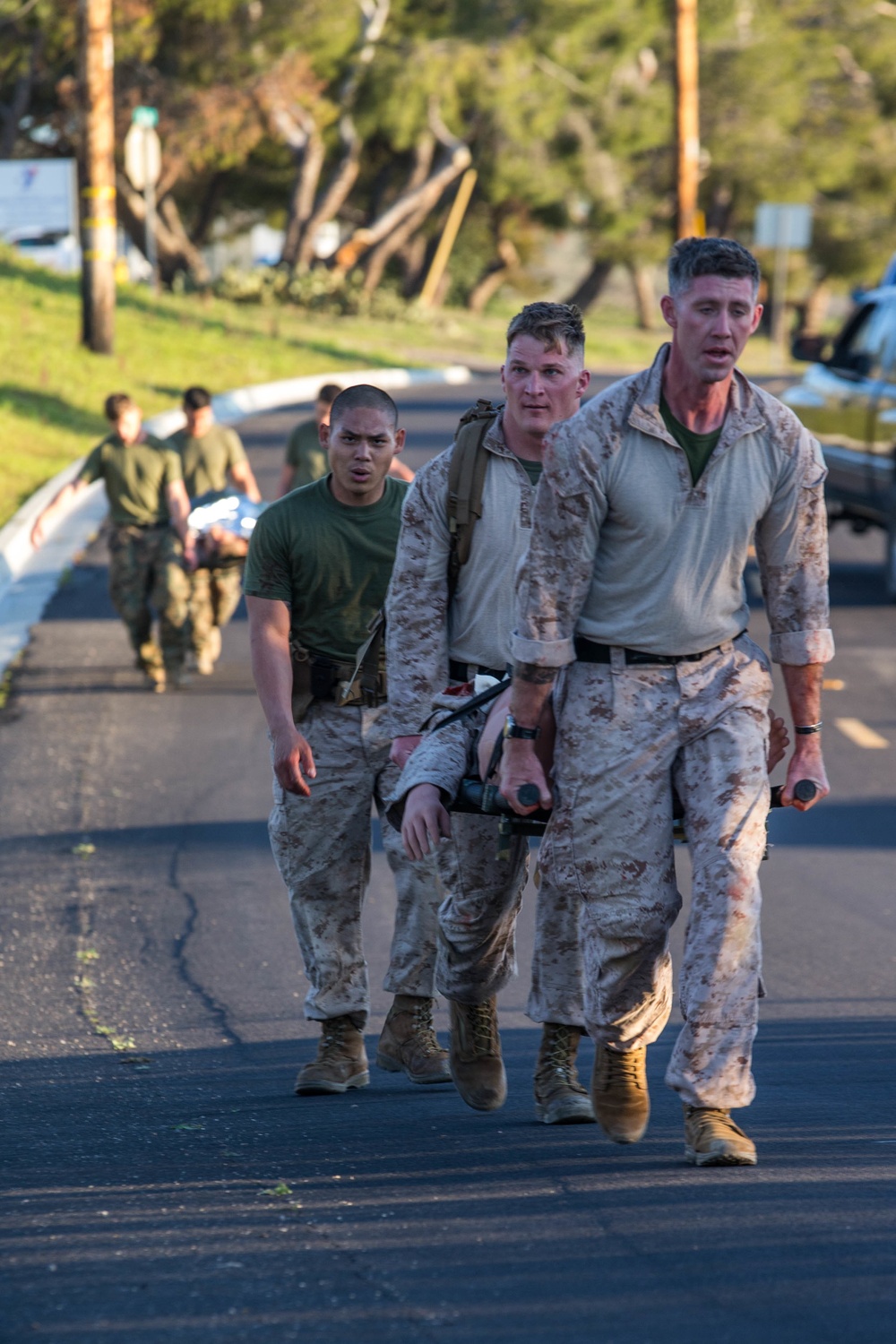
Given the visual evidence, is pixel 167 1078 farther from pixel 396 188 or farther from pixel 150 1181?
pixel 396 188

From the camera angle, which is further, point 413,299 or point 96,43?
point 413,299

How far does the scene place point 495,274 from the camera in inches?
2288

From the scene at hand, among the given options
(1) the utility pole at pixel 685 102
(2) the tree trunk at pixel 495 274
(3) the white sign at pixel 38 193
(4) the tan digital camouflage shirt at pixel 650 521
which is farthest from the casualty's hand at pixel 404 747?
(2) the tree trunk at pixel 495 274

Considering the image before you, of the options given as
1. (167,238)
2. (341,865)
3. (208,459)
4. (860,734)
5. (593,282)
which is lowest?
(593,282)

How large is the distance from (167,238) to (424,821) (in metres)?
43.2

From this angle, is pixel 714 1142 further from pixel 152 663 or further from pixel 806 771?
pixel 152 663

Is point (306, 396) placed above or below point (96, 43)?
below

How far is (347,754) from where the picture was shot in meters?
6.14

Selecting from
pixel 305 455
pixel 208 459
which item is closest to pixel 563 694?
pixel 305 455

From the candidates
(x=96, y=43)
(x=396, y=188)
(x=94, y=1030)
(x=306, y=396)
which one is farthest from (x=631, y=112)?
(x=94, y=1030)

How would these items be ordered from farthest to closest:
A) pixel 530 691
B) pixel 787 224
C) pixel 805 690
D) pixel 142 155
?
1. pixel 787 224
2. pixel 142 155
3. pixel 805 690
4. pixel 530 691

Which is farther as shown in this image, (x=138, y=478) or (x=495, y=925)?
(x=138, y=478)

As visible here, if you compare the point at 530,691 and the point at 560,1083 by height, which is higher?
the point at 530,691

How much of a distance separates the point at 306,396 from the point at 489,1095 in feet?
82.3
